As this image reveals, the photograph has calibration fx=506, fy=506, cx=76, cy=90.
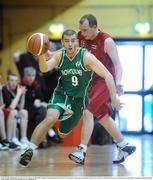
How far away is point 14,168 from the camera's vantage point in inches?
203

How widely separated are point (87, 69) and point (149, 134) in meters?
7.18

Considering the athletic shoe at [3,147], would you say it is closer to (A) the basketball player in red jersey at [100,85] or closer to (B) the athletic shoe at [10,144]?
(B) the athletic shoe at [10,144]

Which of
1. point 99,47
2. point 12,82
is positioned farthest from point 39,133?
point 12,82

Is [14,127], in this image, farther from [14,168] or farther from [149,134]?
[149,134]

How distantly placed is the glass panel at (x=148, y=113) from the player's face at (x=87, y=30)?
6.90 metres

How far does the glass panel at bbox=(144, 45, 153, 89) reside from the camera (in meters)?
12.3

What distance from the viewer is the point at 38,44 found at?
502 cm

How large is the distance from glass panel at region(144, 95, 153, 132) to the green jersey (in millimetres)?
7095

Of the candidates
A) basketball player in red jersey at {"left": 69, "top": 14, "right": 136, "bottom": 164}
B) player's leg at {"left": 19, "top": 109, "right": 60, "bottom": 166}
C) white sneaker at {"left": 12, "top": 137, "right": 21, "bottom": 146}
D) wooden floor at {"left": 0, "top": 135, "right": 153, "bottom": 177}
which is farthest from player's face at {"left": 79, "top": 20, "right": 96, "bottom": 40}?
white sneaker at {"left": 12, "top": 137, "right": 21, "bottom": 146}

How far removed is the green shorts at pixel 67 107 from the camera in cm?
537

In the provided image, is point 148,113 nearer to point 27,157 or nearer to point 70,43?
point 70,43

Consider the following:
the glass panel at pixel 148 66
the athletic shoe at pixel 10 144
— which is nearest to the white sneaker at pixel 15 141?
the athletic shoe at pixel 10 144

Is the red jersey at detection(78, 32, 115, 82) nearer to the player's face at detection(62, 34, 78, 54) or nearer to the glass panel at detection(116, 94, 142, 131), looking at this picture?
the player's face at detection(62, 34, 78, 54)

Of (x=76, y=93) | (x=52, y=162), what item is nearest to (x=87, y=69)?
(x=76, y=93)
